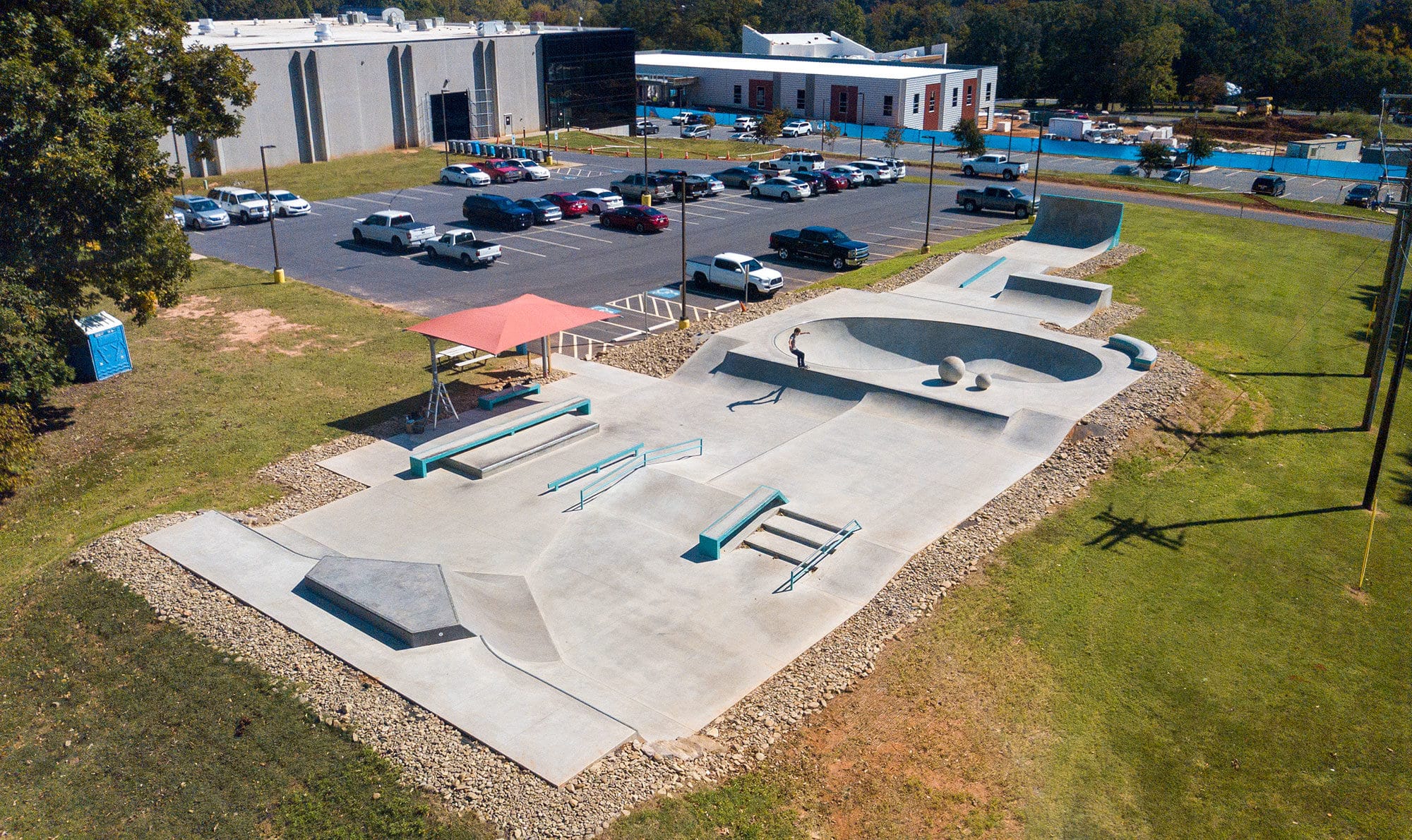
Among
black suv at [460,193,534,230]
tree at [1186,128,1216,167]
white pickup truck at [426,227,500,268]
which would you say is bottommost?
white pickup truck at [426,227,500,268]

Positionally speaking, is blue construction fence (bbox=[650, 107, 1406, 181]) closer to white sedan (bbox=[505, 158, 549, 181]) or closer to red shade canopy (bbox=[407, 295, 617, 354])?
white sedan (bbox=[505, 158, 549, 181])

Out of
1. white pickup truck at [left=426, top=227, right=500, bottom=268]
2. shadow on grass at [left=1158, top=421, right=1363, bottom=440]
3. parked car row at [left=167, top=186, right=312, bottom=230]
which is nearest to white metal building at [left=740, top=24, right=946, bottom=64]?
parked car row at [left=167, top=186, right=312, bottom=230]

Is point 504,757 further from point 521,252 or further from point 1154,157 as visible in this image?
point 1154,157

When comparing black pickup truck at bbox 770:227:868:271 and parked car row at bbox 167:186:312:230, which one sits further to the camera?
parked car row at bbox 167:186:312:230

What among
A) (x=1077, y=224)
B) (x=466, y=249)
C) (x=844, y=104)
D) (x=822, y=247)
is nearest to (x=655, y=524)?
(x=822, y=247)

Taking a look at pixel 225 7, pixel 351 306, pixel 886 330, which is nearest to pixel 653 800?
pixel 886 330

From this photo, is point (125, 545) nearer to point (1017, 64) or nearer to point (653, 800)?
point (653, 800)
